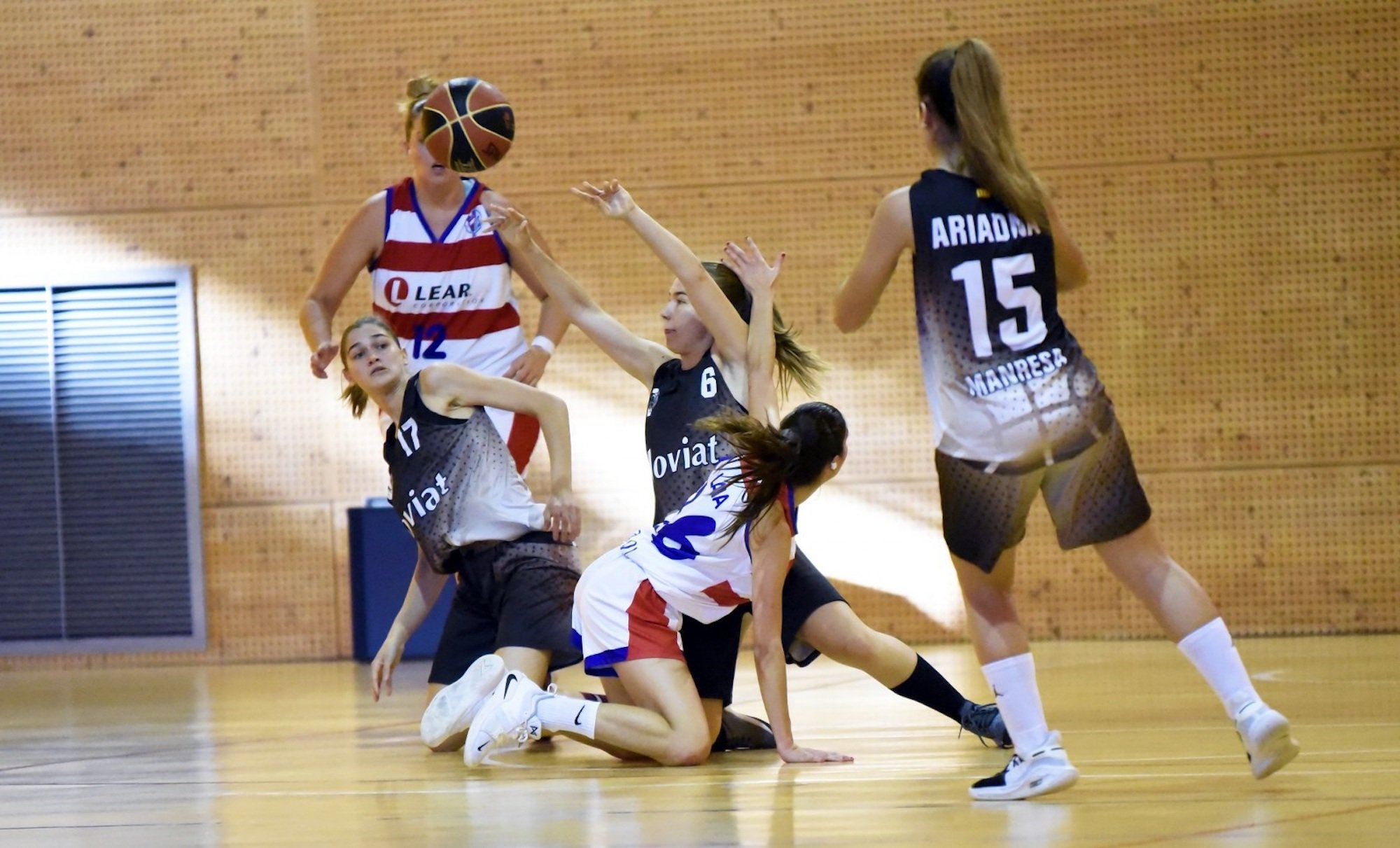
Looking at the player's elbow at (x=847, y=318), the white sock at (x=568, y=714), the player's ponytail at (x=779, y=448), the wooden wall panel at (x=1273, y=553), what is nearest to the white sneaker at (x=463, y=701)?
the white sock at (x=568, y=714)

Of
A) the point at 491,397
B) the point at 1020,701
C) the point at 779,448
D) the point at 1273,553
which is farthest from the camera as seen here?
the point at 1273,553

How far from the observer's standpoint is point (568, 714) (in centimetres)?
345

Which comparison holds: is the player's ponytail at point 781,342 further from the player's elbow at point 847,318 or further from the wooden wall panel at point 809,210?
the wooden wall panel at point 809,210

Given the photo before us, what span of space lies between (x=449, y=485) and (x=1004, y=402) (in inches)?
71.6

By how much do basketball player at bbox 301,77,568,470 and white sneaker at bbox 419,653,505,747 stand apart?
3.13 feet

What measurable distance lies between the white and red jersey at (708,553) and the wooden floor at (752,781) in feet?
1.24

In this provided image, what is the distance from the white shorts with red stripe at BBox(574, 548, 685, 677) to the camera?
347 centimetres

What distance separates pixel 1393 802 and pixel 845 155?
500cm

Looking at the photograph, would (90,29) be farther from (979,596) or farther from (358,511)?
(979,596)

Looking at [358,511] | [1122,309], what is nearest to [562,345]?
[358,511]

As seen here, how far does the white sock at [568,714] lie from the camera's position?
11.2 ft

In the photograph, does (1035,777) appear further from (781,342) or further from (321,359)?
(321,359)

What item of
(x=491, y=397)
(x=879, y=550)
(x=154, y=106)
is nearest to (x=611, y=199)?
(x=491, y=397)

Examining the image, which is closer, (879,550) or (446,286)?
Result: (446,286)
